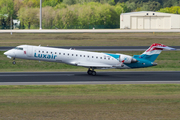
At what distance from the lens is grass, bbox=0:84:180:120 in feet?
58.7

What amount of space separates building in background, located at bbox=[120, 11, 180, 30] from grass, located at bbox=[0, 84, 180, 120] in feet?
333

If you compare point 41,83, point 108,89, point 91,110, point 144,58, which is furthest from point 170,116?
point 144,58

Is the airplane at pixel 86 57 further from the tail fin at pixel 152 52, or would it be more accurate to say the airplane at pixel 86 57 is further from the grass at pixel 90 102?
the grass at pixel 90 102

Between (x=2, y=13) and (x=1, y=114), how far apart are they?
153 meters

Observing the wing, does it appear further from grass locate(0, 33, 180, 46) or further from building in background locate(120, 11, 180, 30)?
building in background locate(120, 11, 180, 30)

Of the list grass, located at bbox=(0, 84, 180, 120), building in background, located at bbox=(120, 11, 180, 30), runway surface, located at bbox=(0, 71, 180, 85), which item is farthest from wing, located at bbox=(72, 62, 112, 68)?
building in background, located at bbox=(120, 11, 180, 30)

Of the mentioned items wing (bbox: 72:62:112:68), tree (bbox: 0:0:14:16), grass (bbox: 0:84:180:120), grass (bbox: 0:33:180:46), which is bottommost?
grass (bbox: 0:84:180:120)

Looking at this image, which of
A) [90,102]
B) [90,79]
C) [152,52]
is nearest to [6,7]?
[152,52]

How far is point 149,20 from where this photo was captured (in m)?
127

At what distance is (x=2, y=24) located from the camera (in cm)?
14138

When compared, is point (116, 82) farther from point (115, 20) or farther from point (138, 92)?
point (115, 20)

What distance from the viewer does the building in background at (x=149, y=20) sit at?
12594cm

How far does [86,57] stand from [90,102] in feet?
47.3

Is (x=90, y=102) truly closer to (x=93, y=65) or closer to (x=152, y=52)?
(x=93, y=65)
